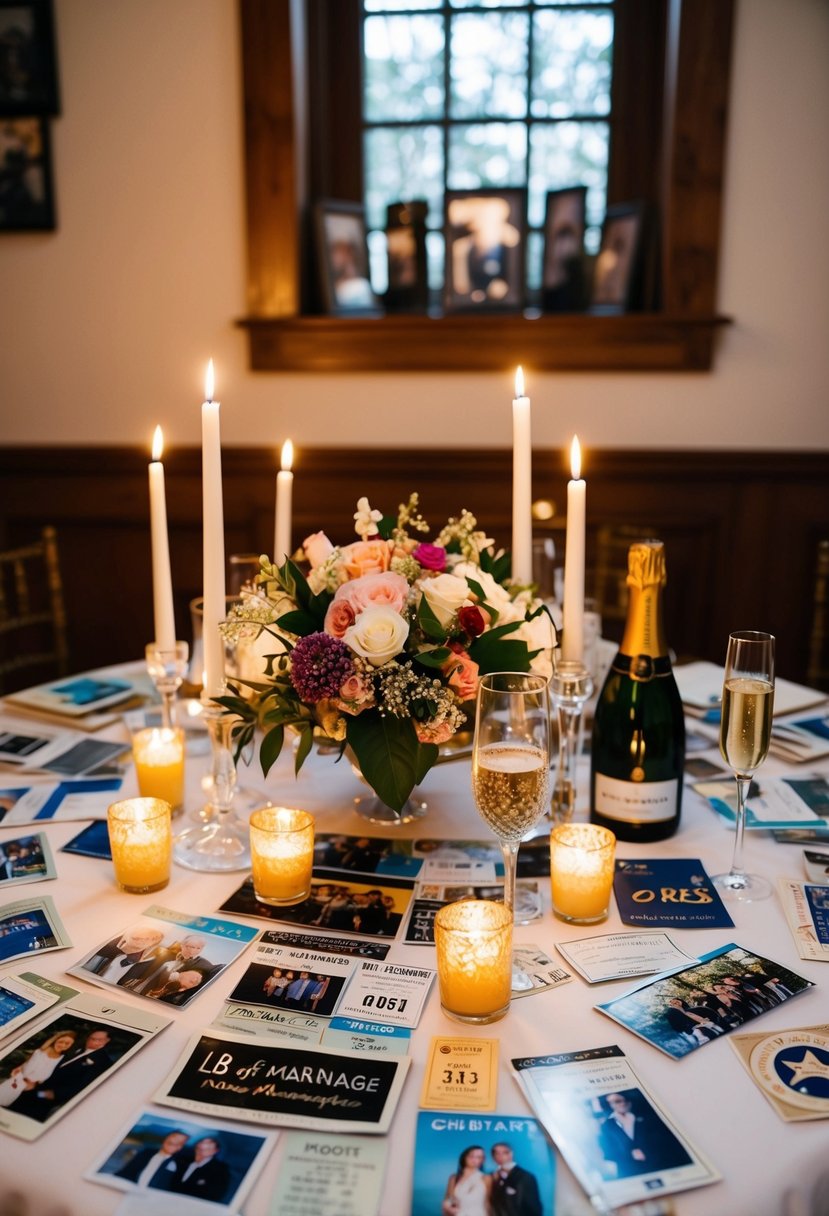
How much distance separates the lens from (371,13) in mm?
2982

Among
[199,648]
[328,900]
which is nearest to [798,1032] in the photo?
[328,900]

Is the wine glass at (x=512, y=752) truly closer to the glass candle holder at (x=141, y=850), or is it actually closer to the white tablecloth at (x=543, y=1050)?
the white tablecloth at (x=543, y=1050)

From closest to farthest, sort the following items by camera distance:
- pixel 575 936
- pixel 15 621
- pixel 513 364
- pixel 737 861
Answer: pixel 575 936
pixel 737 861
pixel 15 621
pixel 513 364

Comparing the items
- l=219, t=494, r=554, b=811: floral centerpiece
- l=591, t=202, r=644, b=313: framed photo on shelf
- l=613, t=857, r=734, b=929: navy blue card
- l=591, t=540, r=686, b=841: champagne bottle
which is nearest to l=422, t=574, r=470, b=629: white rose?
A: l=219, t=494, r=554, b=811: floral centerpiece

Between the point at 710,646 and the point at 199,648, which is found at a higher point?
the point at 199,648

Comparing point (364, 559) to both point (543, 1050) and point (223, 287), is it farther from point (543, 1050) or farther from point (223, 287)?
point (223, 287)

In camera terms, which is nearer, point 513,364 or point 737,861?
point 737,861

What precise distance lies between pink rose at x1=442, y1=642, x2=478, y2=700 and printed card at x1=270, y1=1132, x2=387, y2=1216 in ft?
1.77

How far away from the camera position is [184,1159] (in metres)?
0.75

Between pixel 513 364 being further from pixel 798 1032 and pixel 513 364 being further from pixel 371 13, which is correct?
pixel 798 1032

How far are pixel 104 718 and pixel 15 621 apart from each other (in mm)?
858

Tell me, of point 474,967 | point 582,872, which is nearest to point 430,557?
point 582,872

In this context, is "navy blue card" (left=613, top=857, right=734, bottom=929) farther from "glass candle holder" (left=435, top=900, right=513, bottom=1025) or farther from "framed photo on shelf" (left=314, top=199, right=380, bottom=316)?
"framed photo on shelf" (left=314, top=199, right=380, bottom=316)

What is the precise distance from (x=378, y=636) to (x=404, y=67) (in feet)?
8.16
